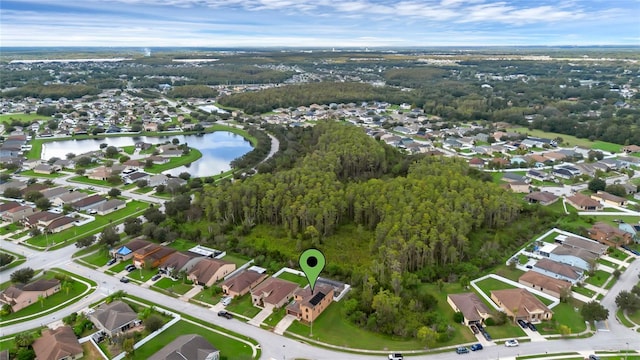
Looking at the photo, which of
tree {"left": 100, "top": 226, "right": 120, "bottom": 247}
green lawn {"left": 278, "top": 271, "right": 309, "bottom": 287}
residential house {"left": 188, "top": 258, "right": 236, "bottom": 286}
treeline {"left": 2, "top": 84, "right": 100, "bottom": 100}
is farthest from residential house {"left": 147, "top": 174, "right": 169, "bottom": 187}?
treeline {"left": 2, "top": 84, "right": 100, "bottom": 100}

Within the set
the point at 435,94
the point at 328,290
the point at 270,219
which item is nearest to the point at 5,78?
the point at 435,94

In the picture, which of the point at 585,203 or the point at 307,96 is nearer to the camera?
the point at 585,203

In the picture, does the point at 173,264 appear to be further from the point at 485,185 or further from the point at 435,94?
the point at 435,94

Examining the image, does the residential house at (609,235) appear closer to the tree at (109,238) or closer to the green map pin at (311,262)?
the green map pin at (311,262)

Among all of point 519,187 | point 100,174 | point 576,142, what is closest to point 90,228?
point 100,174

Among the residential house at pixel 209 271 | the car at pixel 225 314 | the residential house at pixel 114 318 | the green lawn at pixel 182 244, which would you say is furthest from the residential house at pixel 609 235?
the residential house at pixel 114 318

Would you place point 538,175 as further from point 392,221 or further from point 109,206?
point 109,206

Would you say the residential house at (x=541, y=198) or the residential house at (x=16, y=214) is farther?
the residential house at (x=541, y=198)

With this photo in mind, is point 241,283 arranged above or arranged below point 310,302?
below
